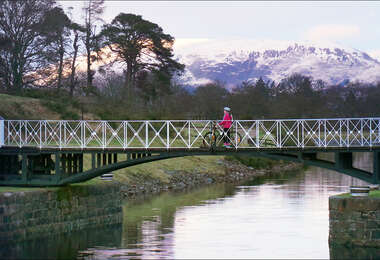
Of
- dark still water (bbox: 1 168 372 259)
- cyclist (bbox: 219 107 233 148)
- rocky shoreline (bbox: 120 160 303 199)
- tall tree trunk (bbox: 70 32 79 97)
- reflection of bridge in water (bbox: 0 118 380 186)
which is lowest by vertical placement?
dark still water (bbox: 1 168 372 259)

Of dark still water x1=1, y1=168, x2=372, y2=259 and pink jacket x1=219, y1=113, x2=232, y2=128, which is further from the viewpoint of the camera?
pink jacket x1=219, y1=113, x2=232, y2=128

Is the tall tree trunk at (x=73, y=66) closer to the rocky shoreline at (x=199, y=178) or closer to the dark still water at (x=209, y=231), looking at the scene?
the rocky shoreline at (x=199, y=178)

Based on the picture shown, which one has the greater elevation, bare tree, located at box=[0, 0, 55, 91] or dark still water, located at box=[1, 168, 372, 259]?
bare tree, located at box=[0, 0, 55, 91]

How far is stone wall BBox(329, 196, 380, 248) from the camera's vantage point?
31219 mm

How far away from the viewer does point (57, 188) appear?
125ft

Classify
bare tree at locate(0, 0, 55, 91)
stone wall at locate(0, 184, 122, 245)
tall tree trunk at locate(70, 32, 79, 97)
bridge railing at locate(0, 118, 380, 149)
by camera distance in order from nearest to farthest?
1. stone wall at locate(0, 184, 122, 245)
2. bridge railing at locate(0, 118, 380, 149)
3. bare tree at locate(0, 0, 55, 91)
4. tall tree trunk at locate(70, 32, 79, 97)

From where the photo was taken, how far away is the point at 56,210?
37.1 m

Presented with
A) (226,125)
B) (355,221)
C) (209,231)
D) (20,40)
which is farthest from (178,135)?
(20,40)

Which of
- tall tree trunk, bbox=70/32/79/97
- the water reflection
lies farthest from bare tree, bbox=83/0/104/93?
the water reflection

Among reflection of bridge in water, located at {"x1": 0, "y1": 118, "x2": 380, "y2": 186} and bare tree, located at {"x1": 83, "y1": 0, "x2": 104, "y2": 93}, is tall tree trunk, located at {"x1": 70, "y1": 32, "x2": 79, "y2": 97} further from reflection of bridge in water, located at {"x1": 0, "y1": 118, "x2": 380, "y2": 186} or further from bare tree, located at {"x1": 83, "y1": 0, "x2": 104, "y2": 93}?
reflection of bridge in water, located at {"x1": 0, "y1": 118, "x2": 380, "y2": 186}

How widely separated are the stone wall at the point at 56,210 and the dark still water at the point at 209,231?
64 centimetres

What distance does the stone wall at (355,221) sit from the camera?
31.2 m

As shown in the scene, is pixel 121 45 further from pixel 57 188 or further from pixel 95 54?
pixel 57 188

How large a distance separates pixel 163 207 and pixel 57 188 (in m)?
8.87
